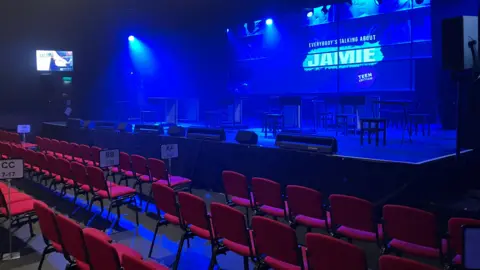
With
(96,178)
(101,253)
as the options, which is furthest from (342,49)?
(101,253)

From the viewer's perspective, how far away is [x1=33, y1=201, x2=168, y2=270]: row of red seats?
264 cm

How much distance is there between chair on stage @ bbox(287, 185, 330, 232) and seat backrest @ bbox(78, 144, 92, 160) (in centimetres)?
540

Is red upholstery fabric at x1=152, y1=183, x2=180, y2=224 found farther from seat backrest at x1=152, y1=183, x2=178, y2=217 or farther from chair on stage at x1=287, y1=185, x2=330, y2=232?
chair on stage at x1=287, y1=185, x2=330, y2=232

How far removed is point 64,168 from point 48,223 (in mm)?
3179

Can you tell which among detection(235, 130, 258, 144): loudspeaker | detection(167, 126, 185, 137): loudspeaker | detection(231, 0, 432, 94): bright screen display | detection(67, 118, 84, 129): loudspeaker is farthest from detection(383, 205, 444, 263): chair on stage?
detection(67, 118, 84, 129): loudspeaker

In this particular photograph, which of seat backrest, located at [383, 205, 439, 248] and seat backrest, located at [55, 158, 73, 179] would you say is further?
seat backrest, located at [55, 158, 73, 179]

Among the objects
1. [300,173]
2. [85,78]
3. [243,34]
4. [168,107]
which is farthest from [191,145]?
[85,78]

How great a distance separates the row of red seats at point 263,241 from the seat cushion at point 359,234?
28.6 inches

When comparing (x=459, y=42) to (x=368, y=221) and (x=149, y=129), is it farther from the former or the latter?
(x=149, y=129)

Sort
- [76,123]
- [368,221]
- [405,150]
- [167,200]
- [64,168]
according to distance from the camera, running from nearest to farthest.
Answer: [368,221], [167,200], [405,150], [64,168], [76,123]

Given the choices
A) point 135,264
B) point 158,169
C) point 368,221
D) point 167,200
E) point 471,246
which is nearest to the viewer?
point 471,246

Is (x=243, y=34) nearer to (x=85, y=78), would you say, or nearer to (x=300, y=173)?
(x=85, y=78)

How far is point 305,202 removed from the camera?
438 cm

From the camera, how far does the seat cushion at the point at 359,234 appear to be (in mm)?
3889
